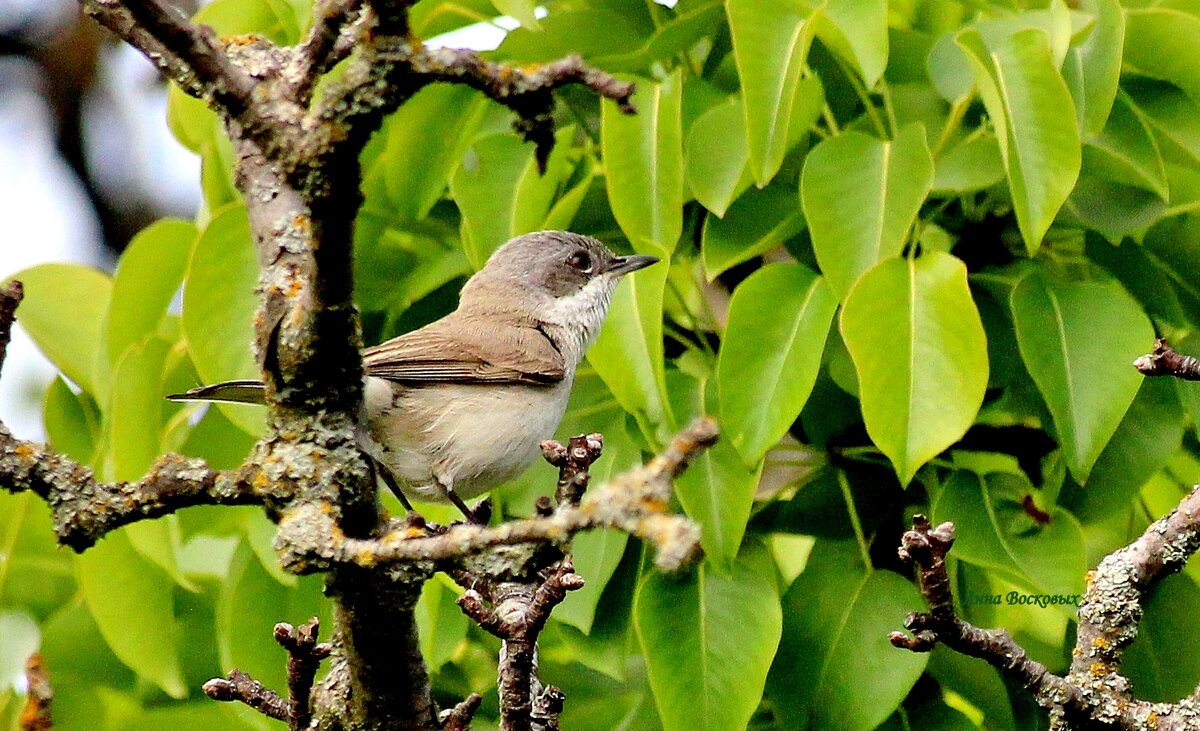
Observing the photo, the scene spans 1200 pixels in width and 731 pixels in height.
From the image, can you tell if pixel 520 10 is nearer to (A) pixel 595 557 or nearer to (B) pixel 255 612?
(A) pixel 595 557

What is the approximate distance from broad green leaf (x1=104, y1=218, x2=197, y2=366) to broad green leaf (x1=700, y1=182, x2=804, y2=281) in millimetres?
1643

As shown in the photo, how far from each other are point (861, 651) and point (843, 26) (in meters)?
1.66

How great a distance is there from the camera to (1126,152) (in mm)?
3684

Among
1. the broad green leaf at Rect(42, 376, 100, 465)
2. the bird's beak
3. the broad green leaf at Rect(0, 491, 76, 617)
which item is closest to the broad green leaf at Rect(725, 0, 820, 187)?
the bird's beak

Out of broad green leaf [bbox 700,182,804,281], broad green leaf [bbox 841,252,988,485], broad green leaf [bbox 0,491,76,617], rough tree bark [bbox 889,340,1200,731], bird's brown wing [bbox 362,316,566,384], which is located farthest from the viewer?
broad green leaf [bbox 0,491,76,617]

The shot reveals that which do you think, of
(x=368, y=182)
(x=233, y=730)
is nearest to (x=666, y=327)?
(x=368, y=182)

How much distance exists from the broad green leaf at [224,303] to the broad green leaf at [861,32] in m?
1.70

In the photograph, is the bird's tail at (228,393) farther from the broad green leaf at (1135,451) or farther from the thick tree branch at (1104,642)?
the broad green leaf at (1135,451)

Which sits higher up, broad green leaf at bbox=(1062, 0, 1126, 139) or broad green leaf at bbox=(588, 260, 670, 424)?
broad green leaf at bbox=(1062, 0, 1126, 139)

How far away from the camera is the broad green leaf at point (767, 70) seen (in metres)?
3.35

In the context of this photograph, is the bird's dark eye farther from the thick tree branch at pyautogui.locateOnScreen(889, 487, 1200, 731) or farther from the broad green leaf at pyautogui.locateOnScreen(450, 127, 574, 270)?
the thick tree branch at pyautogui.locateOnScreen(889, 487, 1200, 731)

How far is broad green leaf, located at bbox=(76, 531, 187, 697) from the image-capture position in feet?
13.4

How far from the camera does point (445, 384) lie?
3938 millimetres

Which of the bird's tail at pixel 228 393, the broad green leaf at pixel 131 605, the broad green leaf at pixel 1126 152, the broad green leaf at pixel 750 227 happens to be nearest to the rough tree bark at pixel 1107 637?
the broad green leaf at pixel 1126 152
